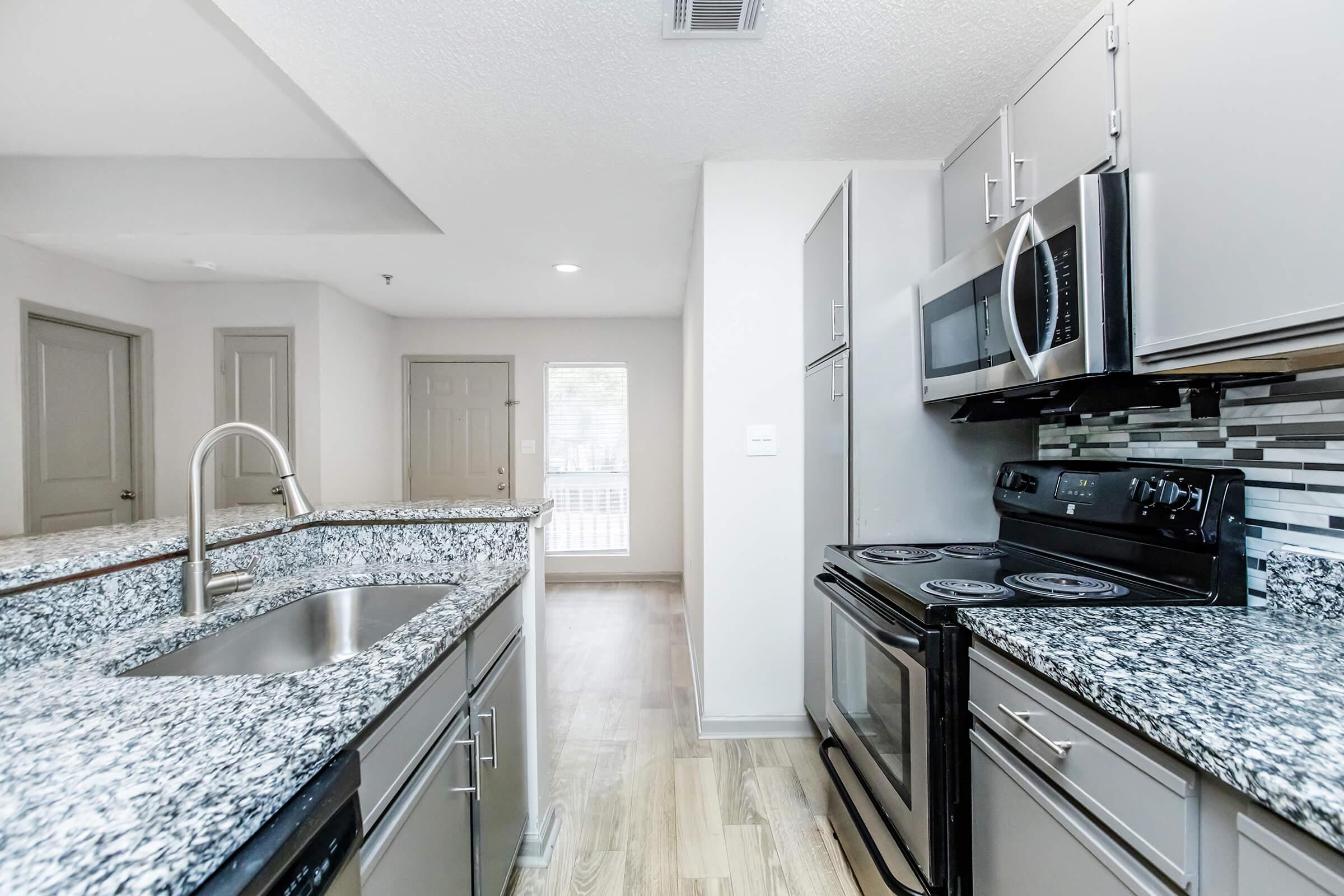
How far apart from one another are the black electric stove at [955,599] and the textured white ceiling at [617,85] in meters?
1.27

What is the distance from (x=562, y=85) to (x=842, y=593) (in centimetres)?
178

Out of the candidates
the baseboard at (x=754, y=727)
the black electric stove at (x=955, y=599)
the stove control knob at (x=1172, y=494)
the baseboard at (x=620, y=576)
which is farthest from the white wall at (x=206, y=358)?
the stove control knob at (x=1172, y=494)

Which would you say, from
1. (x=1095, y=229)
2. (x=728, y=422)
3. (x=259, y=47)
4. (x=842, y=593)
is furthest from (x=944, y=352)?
(x=259, y=47)

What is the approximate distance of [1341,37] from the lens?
31.2 inches

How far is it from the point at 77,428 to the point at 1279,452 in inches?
209

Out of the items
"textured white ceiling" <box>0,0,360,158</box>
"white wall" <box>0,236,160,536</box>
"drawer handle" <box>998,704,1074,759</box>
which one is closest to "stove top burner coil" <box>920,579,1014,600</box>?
"drawer handle" <box>998,704,1074,759</box>

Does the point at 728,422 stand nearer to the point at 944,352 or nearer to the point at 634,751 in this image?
the point at 944,352

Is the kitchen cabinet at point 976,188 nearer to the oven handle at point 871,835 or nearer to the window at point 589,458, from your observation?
the oven handle at point 871,835

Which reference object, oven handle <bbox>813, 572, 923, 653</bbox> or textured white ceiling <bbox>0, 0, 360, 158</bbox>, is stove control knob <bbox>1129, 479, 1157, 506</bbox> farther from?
textured white ceiling <bbox>0, 0, 360, 158</bbox>

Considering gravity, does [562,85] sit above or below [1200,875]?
above

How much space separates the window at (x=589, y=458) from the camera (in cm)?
540

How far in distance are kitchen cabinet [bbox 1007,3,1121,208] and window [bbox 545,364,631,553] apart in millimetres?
4107

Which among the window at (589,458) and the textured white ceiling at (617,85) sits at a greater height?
the textured white ceiling at (617,85)

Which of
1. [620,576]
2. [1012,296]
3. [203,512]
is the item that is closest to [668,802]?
[203,512]
